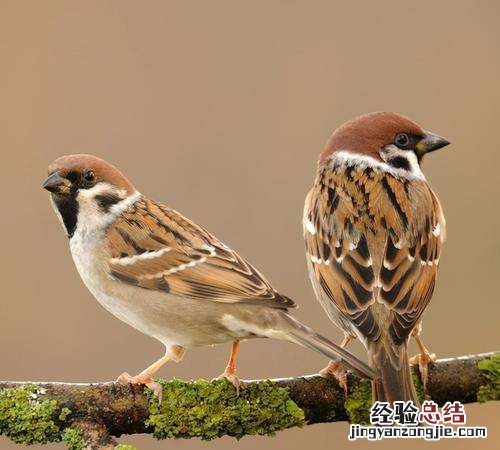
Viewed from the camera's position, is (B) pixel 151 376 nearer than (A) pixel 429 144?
Yes

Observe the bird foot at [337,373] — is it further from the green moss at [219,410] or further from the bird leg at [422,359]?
the bird leg at [422,359]

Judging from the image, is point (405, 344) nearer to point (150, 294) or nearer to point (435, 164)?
point (150, 294)

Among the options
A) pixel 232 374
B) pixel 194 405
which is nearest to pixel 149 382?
pixel 194 405

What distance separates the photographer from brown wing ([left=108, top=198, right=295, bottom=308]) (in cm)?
454

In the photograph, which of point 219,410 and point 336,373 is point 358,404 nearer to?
point 336,373

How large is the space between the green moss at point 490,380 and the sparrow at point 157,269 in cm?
74

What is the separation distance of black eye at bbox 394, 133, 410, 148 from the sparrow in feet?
3.08

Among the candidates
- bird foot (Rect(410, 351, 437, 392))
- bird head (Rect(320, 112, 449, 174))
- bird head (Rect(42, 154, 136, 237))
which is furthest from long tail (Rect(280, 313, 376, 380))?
bird head (Rect(320, 112, 449, 174))

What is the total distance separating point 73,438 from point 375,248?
5.03 feet

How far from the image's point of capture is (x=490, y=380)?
426 cm

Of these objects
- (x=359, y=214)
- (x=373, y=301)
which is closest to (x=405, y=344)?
(x=373, y=301)

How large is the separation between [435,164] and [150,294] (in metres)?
4.26

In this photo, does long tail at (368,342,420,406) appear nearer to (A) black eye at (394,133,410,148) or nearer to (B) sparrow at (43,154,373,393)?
(B) sparrow at (43,154,373,393)

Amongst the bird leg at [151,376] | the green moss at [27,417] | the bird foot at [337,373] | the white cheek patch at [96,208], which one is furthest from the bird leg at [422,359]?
the green moss at [27,417]
